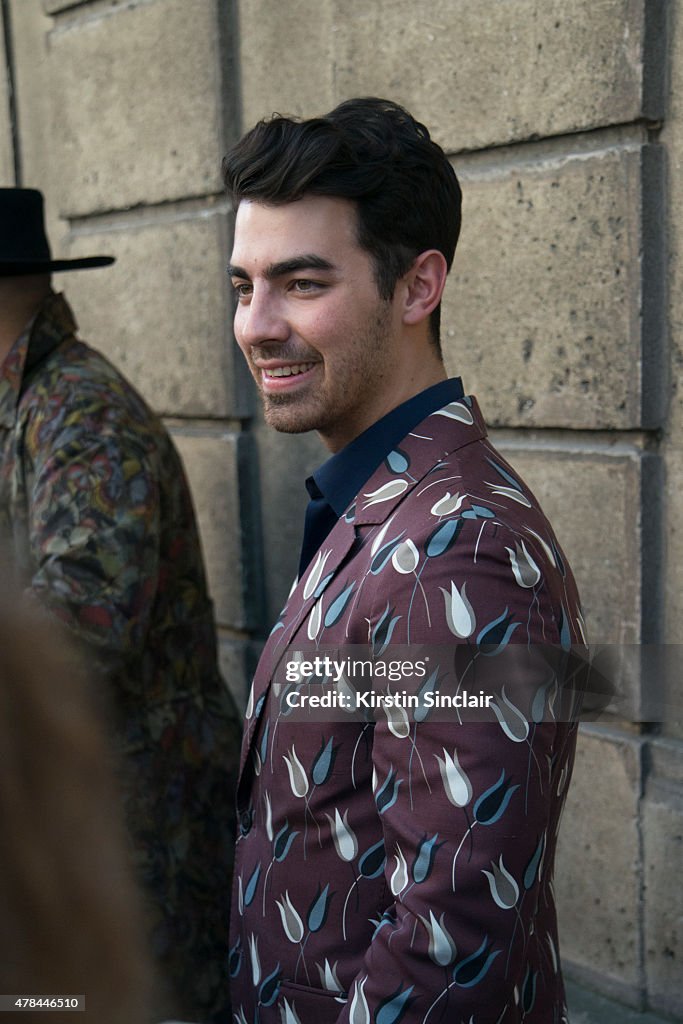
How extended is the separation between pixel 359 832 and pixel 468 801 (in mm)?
217

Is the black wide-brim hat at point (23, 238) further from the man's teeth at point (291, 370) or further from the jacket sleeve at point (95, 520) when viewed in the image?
the man's teeth at point (291, 370)

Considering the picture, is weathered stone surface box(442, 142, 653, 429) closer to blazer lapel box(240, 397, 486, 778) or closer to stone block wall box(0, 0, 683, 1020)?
stone block wall box(0, 0, 683, 1020)

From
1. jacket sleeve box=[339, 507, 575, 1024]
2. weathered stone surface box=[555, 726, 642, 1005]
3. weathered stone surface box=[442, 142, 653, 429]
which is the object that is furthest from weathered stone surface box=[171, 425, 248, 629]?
jacket sleeve box=[339, 507, 575, 1024]

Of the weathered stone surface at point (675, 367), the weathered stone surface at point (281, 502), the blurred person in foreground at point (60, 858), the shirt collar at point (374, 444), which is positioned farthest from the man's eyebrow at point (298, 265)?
the weathered stone surface at point (281, 502)

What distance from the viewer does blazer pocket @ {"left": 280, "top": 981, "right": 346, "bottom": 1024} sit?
1578mm

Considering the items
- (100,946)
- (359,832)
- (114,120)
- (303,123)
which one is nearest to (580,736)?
(359,832)

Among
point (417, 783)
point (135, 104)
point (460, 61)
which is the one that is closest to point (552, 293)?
point (460, 61)

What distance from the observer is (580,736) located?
2814 millimetres

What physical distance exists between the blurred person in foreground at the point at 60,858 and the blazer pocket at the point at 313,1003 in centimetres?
40

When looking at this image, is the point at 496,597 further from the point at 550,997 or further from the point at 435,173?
the point at 435,173

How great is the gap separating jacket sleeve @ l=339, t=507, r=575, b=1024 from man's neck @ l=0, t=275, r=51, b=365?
1805mm

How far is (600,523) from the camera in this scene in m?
2.72

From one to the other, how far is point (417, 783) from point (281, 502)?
7.65 feet

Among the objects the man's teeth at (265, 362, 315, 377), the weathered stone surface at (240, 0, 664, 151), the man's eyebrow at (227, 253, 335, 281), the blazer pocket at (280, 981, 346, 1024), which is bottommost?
the blazer pocket at (280, 981, 346, 1024)
